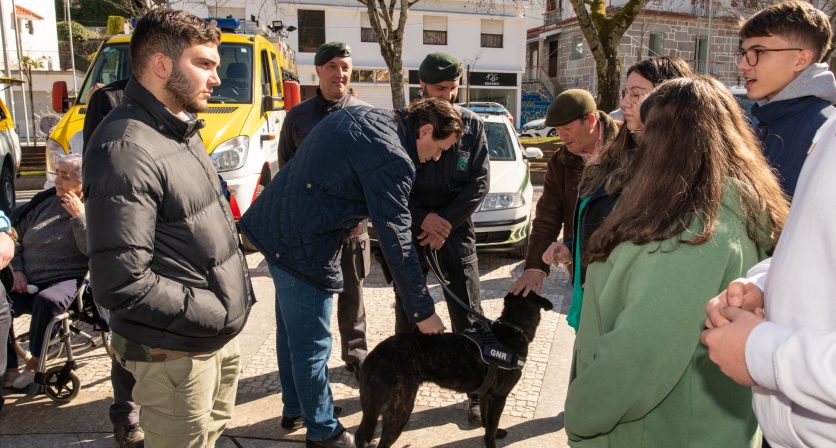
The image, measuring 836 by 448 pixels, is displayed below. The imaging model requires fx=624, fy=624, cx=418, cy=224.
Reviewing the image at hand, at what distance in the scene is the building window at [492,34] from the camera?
128 ft

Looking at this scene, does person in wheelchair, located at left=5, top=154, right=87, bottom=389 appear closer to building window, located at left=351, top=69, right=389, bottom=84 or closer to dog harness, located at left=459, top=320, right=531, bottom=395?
dog harness, located at left=459, top=320, right=531, bottom=395

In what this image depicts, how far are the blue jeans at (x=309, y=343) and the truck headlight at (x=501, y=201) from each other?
13.0 ft

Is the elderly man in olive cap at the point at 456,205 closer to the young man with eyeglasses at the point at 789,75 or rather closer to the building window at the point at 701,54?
the young man with eyeglasses at the point at 789,75

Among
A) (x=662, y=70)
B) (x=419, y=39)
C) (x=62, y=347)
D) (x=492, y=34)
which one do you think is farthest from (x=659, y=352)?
(x=492, y=34)

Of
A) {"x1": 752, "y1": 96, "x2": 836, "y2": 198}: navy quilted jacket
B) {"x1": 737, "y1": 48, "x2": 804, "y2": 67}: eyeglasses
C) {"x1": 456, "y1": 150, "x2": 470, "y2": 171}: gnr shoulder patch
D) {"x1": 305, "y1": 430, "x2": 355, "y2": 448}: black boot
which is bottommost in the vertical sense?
{"x1": 305, "y1": 430, "x2": 355, "y2": 448}: black boot

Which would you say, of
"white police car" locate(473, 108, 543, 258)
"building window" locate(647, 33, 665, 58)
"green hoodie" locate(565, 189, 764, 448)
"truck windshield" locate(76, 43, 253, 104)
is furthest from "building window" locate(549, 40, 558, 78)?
"green hoodie" locate(565, 189, 764, 448)

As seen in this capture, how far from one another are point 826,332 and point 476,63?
1541 inches

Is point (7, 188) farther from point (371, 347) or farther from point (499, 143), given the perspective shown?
point (371, 347)

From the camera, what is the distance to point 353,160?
2.97 meters

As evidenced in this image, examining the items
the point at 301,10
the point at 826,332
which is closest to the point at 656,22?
the point at 301,10

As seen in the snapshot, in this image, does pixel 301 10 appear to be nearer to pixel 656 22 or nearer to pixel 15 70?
pixel 15 70

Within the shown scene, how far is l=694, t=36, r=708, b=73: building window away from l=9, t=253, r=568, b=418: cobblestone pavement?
36984 mm

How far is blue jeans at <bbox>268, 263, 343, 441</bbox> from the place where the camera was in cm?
325

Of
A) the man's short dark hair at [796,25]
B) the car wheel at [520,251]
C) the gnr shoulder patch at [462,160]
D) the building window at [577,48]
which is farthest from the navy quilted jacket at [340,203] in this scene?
the building window at [577,48]
